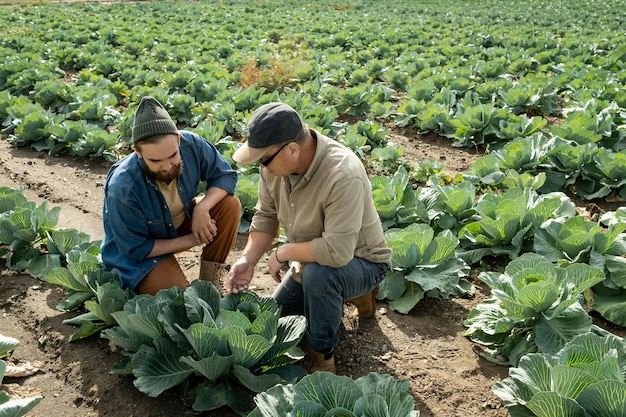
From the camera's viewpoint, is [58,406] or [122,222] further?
[122,222]

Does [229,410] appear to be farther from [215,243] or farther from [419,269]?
[419,269]

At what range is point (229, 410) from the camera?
2934mm

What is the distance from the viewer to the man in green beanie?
125 inches

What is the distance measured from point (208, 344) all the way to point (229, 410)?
442 mm

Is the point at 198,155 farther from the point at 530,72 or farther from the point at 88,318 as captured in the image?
the point at 530,72

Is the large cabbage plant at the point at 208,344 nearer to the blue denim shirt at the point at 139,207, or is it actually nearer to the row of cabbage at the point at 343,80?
the blue denim shirt at the point at 139,207

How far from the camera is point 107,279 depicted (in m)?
3.48

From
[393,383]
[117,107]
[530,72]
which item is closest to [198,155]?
[393,383]

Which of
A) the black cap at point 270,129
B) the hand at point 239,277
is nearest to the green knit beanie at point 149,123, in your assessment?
the black cap at point 270,129

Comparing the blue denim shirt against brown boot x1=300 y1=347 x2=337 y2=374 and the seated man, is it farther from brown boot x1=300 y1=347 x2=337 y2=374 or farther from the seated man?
brown boot x1=300 y1=347 x2=337 y2=374

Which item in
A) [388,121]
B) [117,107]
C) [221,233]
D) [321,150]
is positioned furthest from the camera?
[117,107]

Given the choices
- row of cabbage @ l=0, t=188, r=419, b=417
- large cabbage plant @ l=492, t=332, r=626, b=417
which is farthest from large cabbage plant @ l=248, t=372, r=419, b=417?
large cabbage plant @ l=492, t=332, r=626, b=417

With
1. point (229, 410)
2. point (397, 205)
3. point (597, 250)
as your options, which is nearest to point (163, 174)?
point (229, 410)

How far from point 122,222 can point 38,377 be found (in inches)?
38.8
